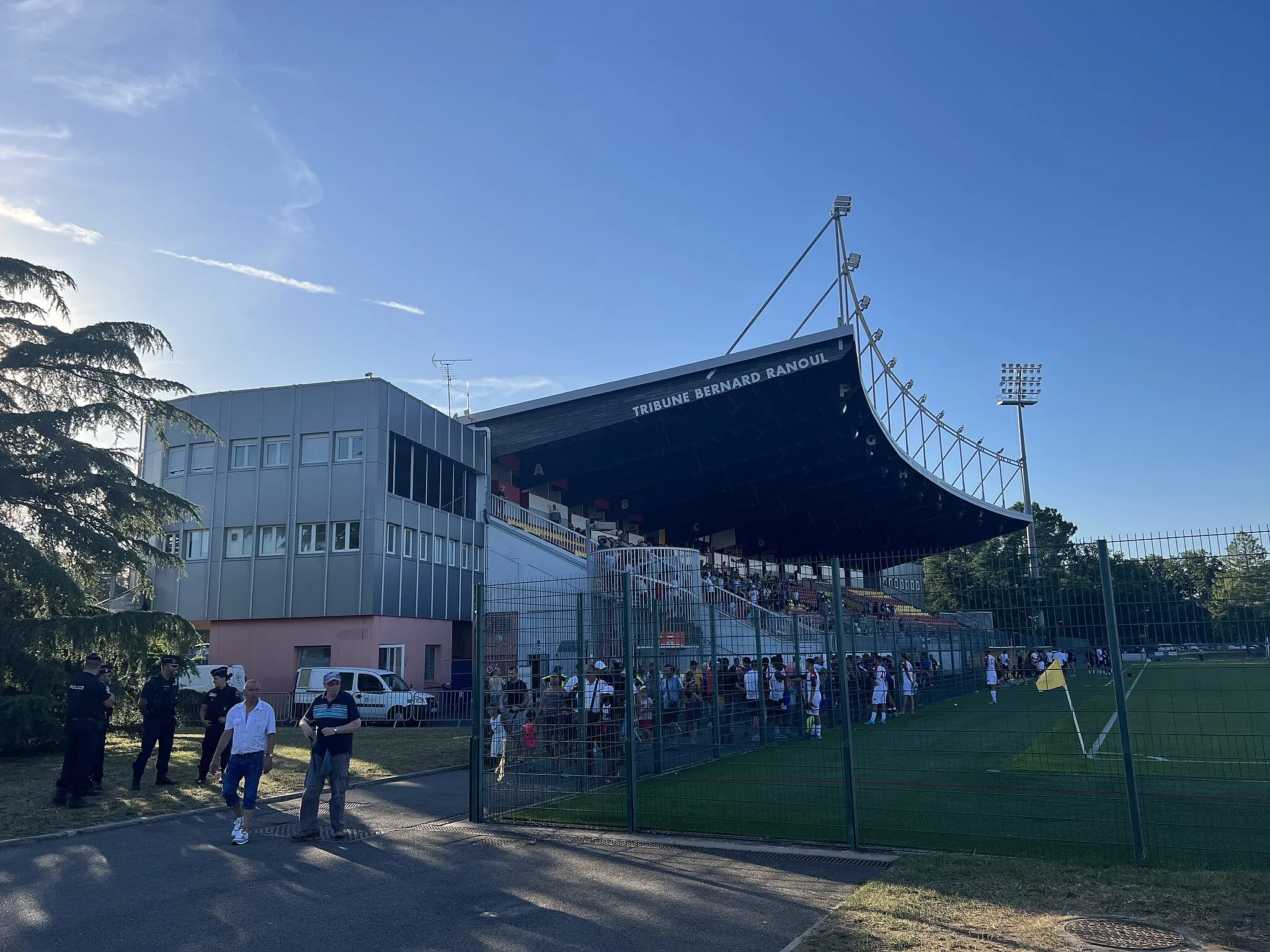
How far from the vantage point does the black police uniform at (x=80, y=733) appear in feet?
39.7

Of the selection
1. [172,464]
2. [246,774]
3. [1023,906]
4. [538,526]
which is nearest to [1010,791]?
[1023,906]

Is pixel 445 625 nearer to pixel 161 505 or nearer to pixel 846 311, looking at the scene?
pixel 161 505

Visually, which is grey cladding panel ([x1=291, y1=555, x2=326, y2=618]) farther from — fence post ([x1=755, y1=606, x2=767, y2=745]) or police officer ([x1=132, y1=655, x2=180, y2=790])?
fence post ([x1=755, y1=606, x2=767, y2=745])

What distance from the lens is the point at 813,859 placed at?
8594mm

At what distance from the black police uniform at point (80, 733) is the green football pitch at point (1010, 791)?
18.7 feet

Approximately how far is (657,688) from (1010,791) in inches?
184

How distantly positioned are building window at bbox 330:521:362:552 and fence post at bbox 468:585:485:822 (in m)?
21.3

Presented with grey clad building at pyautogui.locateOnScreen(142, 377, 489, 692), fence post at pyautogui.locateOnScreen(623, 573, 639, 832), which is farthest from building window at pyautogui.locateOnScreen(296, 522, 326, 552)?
fence post at pyautogui.locateOnScreen(623, 573, 639, 832)

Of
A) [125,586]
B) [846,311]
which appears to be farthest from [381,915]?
[846,311]

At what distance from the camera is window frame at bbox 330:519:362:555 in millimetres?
31250

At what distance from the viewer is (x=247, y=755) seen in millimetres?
10070

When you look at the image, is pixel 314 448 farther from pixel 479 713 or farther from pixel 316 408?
pixel 479 713

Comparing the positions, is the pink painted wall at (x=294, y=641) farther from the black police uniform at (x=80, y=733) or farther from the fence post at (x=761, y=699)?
the fence post at (x=761, y=699)

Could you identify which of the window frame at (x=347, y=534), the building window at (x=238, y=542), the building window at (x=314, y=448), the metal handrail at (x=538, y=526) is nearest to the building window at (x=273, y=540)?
the building window at (x=238, y=542)
